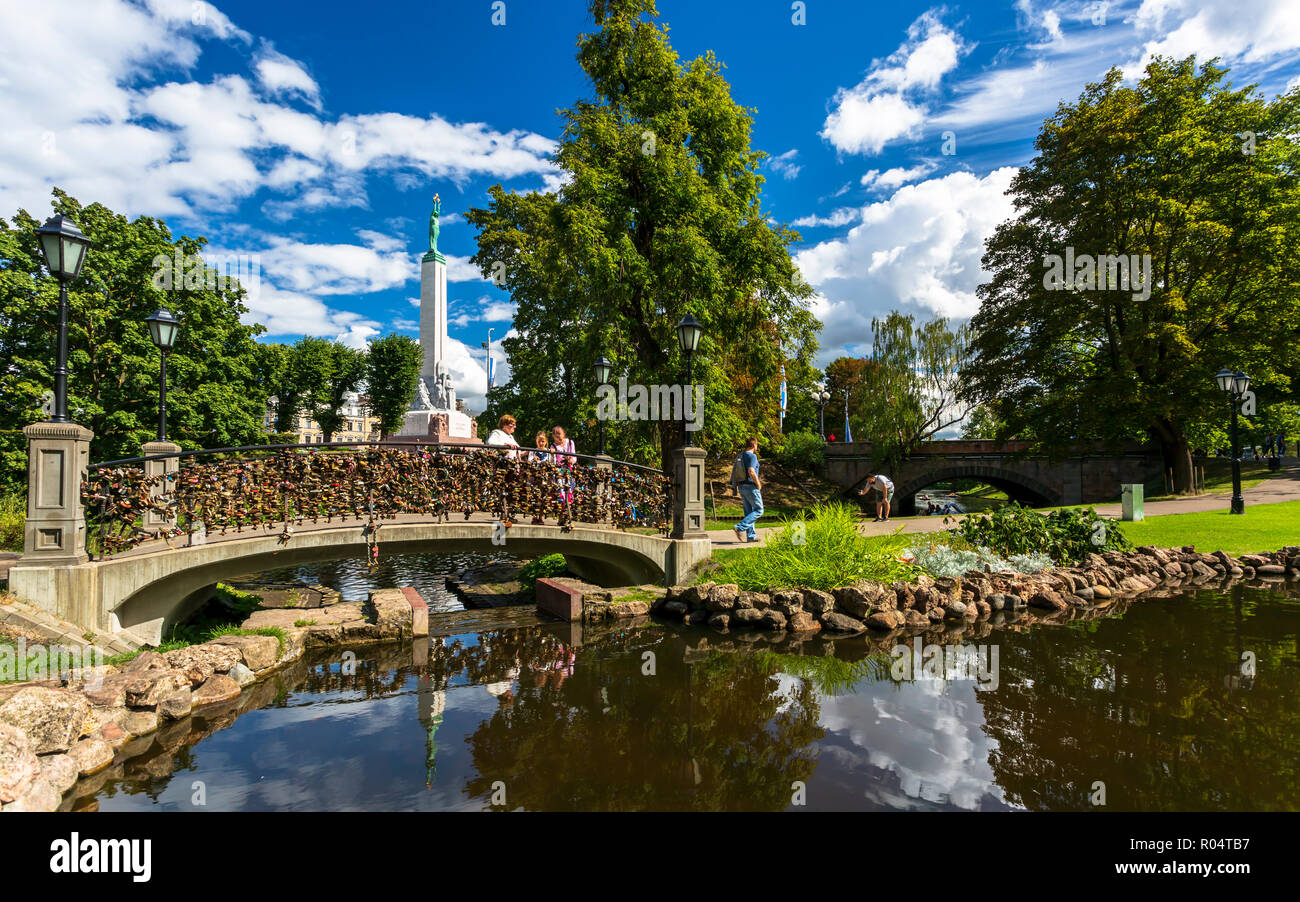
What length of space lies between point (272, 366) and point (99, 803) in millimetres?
30382

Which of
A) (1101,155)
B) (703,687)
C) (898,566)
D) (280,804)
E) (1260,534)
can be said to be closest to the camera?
(280,804)

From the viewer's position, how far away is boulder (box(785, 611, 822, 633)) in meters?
8.15

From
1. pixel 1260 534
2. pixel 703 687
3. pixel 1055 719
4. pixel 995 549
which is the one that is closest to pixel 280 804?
pixel 703 687

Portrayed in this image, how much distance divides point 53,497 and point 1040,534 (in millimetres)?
14248

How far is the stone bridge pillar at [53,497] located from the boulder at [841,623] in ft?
27.8

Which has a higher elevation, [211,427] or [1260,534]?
[211,427]

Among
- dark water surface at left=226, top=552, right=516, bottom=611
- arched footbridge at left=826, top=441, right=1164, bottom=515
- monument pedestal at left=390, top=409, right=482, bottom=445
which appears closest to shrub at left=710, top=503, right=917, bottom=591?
dark water surface at left=226, top=552, right=516, bottom=611

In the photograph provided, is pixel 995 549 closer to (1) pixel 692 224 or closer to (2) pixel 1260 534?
(2) pixel 1260 534

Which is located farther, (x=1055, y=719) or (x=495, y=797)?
(x=1055, y=719)

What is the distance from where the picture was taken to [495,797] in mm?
3768

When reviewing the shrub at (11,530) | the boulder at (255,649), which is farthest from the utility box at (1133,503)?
the shrub at (11,530)

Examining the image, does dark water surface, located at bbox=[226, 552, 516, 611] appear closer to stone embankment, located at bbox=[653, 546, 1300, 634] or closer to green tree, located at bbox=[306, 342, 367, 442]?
stone embankment, located at bbox=[653, 546, 1300, 634]

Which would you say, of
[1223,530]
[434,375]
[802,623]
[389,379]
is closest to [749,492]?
[802,623]

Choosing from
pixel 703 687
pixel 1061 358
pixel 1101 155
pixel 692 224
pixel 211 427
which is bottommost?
pixel 703 687
